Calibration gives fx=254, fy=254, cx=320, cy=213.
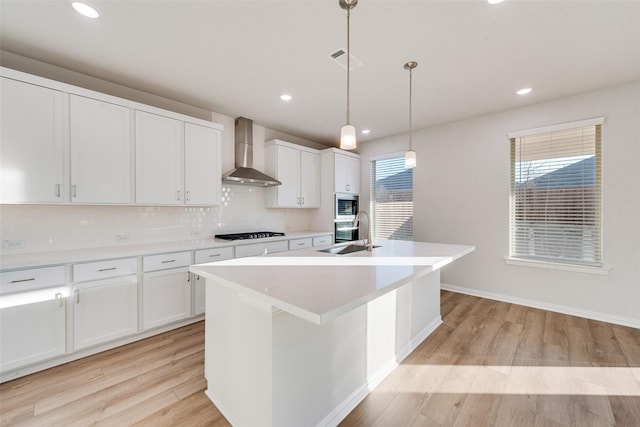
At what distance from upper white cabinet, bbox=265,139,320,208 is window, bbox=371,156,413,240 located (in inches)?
46.9

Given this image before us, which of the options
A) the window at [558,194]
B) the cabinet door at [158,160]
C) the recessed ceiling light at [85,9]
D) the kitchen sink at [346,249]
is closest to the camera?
the recessed ceiling light at [85,9]

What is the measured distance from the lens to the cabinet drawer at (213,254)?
115 inches

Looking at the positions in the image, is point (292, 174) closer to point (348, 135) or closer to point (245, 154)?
point (245, 154)

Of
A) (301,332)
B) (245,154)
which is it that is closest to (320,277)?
(301,332)

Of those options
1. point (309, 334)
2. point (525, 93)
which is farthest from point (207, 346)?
point (525, 93)

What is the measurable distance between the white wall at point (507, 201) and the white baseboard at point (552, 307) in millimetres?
11

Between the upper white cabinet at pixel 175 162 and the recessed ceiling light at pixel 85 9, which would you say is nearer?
the recessed ceiling light at pixel 85 9

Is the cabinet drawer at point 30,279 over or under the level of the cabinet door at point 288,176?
under

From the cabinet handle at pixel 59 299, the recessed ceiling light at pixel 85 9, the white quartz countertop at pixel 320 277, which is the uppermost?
the recessed ceiling light at pixel 85 9

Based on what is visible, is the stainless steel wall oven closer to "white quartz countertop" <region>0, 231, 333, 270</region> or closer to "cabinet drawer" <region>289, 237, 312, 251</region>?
"cabinet drawer" <region>289, 237, 312, 251</region>

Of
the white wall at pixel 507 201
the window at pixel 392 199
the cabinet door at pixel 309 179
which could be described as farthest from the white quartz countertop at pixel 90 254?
the white wall at pixel 507 201

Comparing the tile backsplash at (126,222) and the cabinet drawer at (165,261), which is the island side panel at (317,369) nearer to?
the cabinet drawer at (165,261)

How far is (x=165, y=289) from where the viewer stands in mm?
2664

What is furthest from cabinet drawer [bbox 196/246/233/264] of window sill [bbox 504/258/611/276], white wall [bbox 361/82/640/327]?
window sill [bbox 504/258/611/276]
